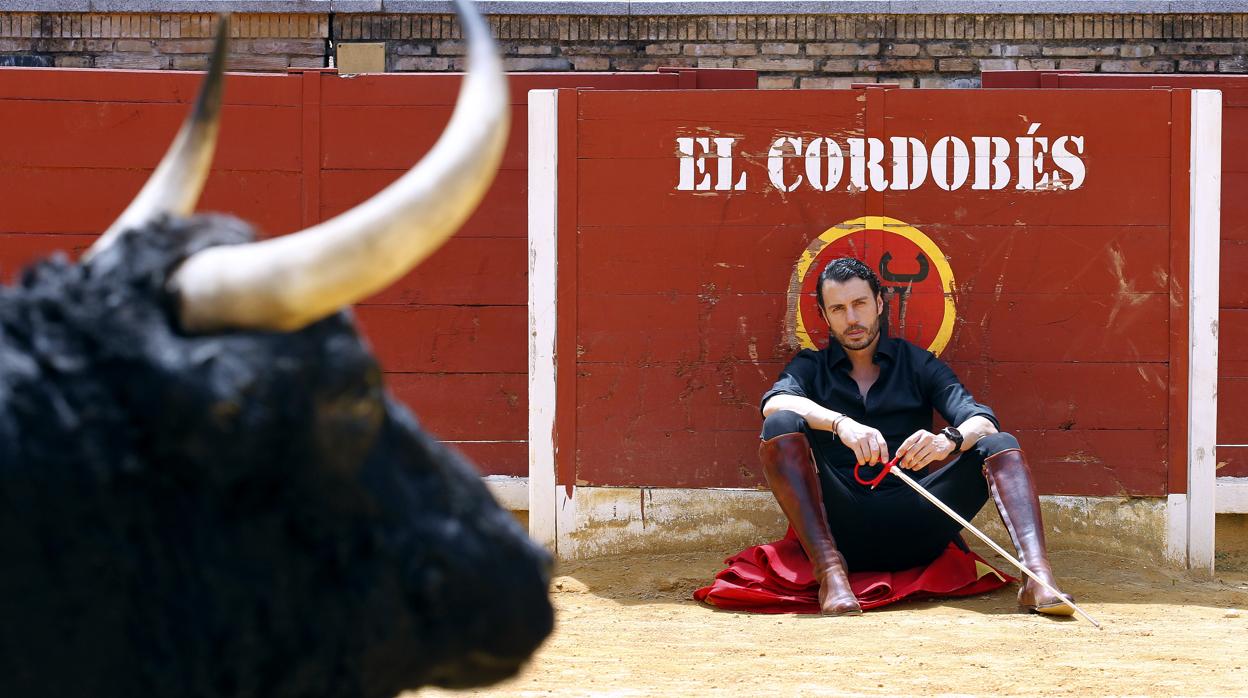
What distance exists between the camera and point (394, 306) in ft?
20.0

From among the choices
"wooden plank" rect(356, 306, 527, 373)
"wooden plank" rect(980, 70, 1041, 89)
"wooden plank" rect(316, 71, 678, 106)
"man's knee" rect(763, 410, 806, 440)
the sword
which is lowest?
the sword

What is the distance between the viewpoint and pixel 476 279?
6090mm

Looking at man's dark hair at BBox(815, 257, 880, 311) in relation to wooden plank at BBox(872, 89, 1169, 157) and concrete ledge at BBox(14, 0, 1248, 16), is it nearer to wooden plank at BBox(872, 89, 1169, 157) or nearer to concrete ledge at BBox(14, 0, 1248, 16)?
wooden plank at BBox(872, 89, 1169, 157)

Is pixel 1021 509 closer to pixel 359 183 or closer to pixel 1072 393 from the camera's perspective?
pixel 1072 393

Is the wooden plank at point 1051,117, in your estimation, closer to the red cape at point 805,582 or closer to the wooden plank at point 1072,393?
the wooden plank at point 1072,393

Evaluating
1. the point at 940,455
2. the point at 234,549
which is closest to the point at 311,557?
the point at 234,549

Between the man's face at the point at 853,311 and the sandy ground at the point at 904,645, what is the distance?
914mm

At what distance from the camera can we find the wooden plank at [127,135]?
604cm

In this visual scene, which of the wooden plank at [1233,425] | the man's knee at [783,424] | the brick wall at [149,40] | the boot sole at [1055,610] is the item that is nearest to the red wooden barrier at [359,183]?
the man's knee at [783,424]

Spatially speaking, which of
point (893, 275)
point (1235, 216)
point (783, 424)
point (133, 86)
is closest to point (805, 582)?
point (783, 424)

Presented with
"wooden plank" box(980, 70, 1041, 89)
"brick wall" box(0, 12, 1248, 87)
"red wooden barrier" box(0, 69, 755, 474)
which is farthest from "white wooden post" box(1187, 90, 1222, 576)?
"brick wall" box(0, 12, 1248, 87)

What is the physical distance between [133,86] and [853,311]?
316cm

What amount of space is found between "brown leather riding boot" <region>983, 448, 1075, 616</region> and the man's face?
0.60m

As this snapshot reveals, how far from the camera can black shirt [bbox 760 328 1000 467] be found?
5062 mm
